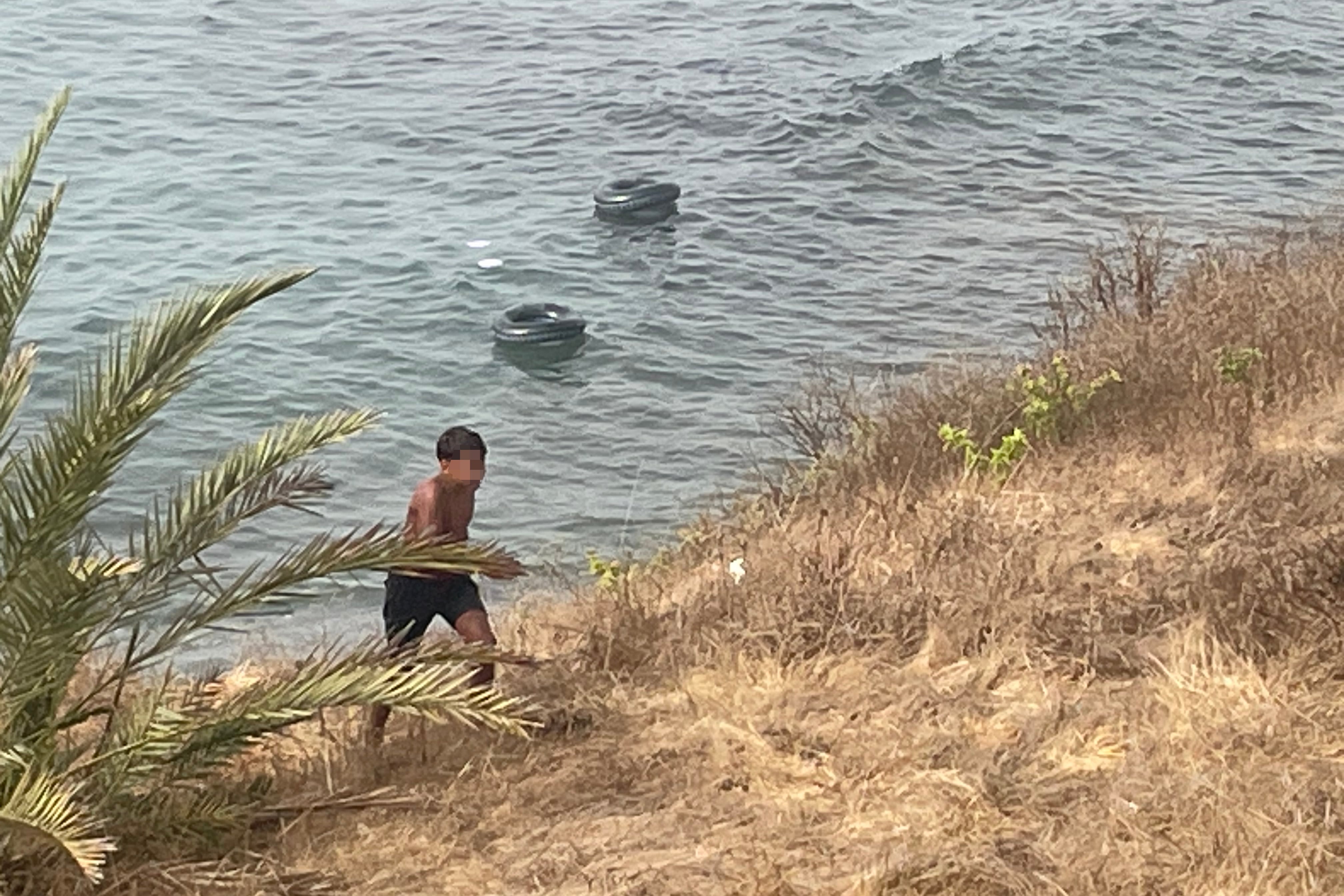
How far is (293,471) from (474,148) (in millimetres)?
15976

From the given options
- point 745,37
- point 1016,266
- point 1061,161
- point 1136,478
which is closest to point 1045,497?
point 1136,478

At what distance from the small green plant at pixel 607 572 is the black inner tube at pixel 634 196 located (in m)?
10.8

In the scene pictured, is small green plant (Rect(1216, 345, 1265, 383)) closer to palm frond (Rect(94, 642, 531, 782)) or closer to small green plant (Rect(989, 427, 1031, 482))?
small green plant (Rect(989, 427, 1031, 482))

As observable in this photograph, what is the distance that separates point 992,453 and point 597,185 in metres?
12.7

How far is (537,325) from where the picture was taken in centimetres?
1633

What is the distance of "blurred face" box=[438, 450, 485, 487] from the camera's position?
700 centimetres

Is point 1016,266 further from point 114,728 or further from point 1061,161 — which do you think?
point 114,728

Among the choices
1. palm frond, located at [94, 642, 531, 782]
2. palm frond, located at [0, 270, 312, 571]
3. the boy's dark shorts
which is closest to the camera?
palm frond, located at [0, 270, 312, 571]

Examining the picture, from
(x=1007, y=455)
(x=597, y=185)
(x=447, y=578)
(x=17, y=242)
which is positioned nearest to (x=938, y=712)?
(x=447, y=578)

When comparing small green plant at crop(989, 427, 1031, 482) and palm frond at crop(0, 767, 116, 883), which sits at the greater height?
palm frond at crop(0, 767, 116, 883)

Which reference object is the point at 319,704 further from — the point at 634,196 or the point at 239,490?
the point at 634,196

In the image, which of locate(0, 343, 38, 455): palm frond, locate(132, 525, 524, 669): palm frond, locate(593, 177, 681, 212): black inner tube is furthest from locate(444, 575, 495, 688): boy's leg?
locate(593, 177, 681, 212): black inner tube

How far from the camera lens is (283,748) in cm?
704

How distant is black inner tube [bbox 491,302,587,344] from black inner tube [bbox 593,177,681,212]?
3.04 m
